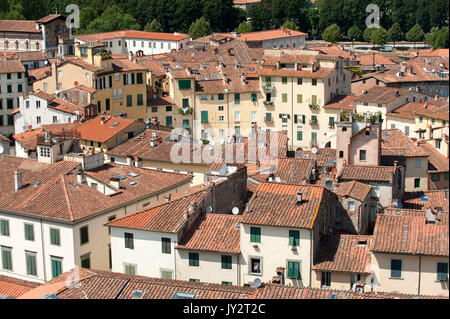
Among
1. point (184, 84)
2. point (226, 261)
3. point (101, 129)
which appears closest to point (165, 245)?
point (226, 261)

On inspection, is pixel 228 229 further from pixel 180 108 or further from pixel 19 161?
pixel 180 108

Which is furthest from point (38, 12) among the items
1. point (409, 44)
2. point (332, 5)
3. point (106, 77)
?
point (106, 77)

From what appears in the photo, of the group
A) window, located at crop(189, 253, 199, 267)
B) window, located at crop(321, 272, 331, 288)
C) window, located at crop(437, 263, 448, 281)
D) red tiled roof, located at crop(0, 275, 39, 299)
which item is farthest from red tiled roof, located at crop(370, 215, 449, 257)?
red tiled roof, located at crop(0, 275, 39, 299)

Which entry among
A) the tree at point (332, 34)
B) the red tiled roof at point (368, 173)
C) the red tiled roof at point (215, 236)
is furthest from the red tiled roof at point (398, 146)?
the tree at point (332, 34)

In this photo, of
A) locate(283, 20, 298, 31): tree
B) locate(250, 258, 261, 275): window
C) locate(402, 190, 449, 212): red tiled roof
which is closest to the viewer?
locate(250, 258, 261, 275): window

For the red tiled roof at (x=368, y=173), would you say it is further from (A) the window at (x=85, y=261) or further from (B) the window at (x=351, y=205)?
(A) the window at (x=85, y=261)

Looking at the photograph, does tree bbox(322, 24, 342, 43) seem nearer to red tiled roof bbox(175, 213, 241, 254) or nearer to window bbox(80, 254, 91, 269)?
red tiled roof bbox(175, 213, 241, 254)
